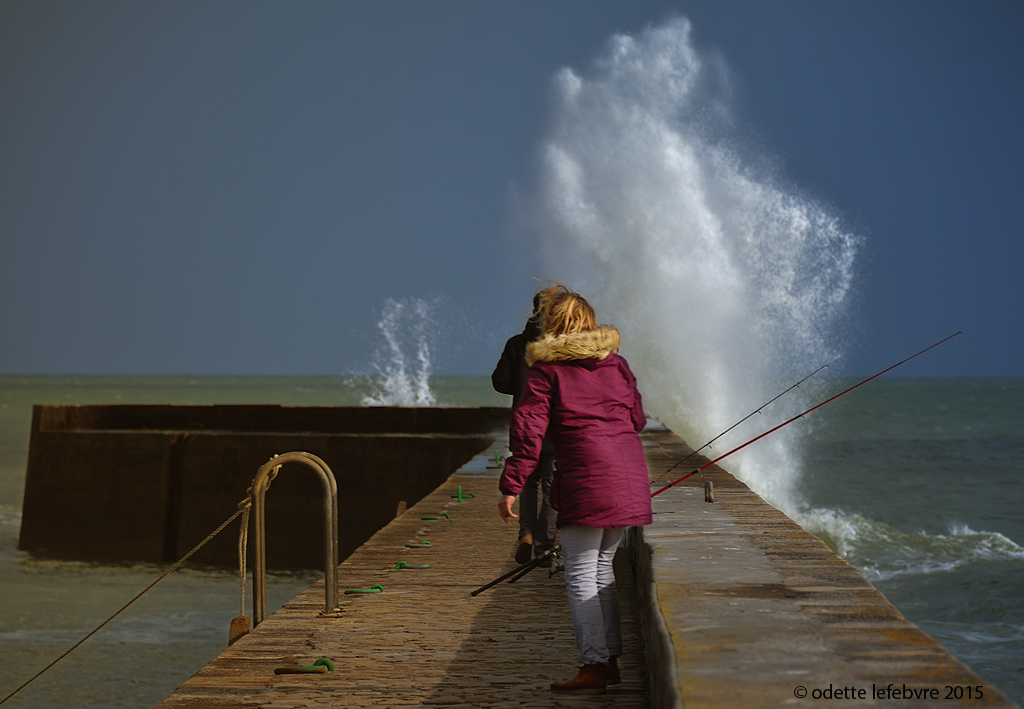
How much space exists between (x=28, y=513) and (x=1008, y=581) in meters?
15.6

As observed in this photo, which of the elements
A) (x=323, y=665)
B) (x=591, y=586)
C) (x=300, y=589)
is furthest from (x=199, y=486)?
(x=591, y=586)

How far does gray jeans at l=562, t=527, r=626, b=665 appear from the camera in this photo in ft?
11.2

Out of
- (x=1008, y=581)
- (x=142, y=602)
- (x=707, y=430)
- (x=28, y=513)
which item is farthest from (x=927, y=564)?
(x=28, y=513)

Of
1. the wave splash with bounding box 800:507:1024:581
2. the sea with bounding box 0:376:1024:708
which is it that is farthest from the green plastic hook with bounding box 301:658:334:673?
the wave splash with bounding box 800:507:1024:581

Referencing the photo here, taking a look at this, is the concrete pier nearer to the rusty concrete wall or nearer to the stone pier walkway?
the stone pier walkway

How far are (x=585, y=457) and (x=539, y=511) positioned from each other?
254 centimetres

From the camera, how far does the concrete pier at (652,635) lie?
2123 mm

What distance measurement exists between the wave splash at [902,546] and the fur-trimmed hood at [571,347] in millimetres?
12320

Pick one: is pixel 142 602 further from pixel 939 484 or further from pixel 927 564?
pixel 939 484

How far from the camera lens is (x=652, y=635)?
295 cm

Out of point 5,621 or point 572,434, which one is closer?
point 572,434

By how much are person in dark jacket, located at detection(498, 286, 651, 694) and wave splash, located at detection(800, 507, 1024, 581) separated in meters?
12.1

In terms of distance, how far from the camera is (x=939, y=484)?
92.2ft

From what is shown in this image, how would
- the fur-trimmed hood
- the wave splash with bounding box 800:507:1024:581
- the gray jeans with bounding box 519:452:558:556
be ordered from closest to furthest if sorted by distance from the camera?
1. the fur-trimmed hood
2. the gray jeans with bounding box 519:452:558:556
3. the wave splash with bounding box 800:507:1024:581
